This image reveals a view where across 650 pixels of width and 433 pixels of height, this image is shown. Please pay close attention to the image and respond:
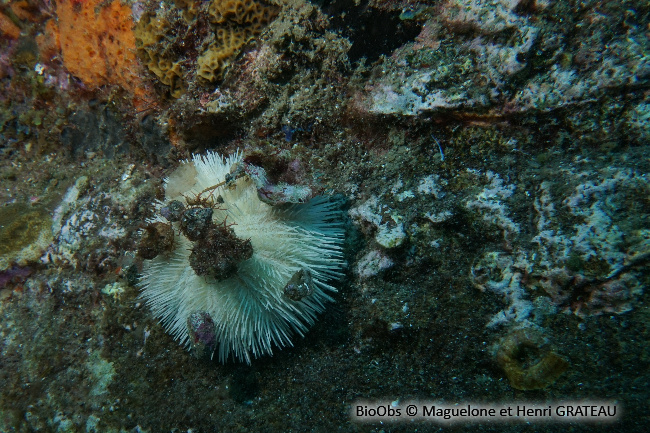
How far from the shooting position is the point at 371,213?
9.12 feet

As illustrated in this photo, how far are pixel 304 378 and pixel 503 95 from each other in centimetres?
284

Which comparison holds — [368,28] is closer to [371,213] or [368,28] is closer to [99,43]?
[371,213]

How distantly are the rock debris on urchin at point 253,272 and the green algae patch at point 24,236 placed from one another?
2.21 metres

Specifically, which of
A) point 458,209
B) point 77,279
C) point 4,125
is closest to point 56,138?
point 4,125

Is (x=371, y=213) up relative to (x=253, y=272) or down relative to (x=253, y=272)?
up

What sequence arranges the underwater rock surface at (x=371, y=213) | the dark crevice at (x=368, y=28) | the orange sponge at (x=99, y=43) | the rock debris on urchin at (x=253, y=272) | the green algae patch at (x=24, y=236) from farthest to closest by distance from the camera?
the green algae patch at (x=24, y=236) < the orange sponge at (x=99, y=43) < the dark crevice at (x=368, y=28) < the rock debris on urchin at (x=253, y=272) < the underwater rock surface at (x=371, y=213)

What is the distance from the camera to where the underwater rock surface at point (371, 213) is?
6.95ft

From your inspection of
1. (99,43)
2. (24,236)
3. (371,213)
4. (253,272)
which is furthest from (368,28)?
(24,236)

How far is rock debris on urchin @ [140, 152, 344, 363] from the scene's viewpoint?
2.42m

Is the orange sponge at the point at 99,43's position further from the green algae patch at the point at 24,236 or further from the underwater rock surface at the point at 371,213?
the green algae patch at the point at 24,236

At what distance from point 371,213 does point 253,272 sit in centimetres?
Result: 111

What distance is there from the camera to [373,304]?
8.84 ft

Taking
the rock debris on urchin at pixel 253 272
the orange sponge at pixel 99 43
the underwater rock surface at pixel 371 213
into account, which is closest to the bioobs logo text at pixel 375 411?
the underwater rock surface at pixel 371 213

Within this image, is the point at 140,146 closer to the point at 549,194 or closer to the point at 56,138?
the point at 56,138
